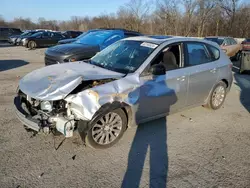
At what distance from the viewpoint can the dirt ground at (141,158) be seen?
298 centimetres

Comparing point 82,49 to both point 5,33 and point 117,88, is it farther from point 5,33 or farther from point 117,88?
point 5,33

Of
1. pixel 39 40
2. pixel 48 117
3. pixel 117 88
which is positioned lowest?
pixel 48 117

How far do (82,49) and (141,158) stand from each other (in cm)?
534

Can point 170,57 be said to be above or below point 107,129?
above

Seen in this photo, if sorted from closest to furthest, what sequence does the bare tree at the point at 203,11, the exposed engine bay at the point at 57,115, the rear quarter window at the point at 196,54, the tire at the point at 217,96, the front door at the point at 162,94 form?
the exposed engine bay at the point at 57,115, the front door at the point at 162,94, the rear quarter window at the point at 196,54, the tire at the point at 217,96, the bare tree at the point at 203,11

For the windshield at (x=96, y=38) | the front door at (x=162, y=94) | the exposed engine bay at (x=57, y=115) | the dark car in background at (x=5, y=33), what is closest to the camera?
the exposed engine bay at (x=57, y=115)

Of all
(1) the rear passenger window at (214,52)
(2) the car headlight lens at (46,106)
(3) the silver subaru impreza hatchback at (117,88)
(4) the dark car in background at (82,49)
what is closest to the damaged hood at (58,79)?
(3) the silver subaru impreza hatchback at (117,88)

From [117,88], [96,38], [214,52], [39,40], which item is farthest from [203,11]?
[117,88]

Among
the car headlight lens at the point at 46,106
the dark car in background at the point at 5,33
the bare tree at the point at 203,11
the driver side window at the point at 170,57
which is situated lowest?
the car headlight lens at the point at 46,106

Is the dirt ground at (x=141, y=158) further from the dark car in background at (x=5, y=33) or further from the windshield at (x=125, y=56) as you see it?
Result: the dark car in background at (x=5, y=33)

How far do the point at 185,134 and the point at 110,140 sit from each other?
1.50 meters

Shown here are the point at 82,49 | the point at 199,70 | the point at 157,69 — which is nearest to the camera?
the point at 157,69

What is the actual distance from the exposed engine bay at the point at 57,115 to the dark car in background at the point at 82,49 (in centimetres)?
388

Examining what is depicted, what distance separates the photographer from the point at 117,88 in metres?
3.59
